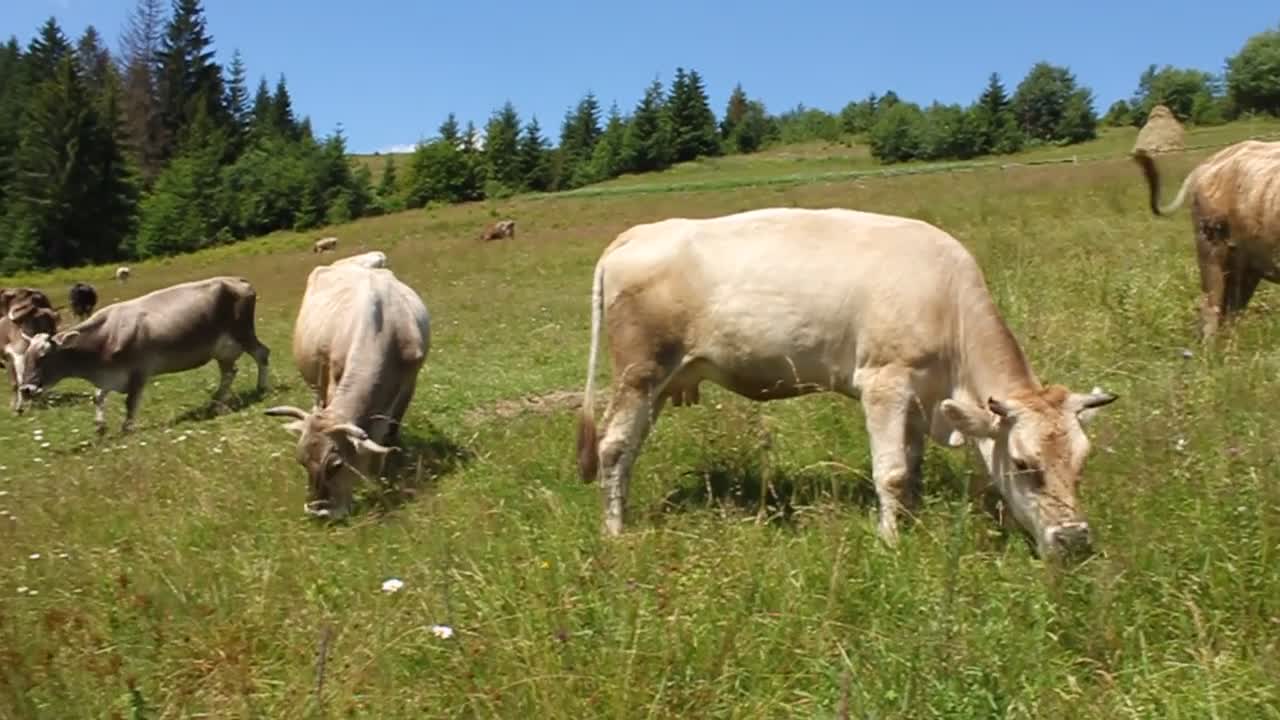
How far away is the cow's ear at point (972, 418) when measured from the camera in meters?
5.69

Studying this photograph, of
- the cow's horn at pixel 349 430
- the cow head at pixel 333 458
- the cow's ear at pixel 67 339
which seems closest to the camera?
the cow head at pixel 333 458

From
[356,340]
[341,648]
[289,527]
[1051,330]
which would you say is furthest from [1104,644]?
[356,340]

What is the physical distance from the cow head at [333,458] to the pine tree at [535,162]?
303 feet

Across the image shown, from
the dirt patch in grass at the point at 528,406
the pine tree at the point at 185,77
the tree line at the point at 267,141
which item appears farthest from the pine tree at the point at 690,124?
the dirt patch in grass at the point at 528,406

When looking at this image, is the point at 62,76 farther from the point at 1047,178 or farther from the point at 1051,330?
the point at 1051,330

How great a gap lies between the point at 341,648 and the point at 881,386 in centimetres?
330

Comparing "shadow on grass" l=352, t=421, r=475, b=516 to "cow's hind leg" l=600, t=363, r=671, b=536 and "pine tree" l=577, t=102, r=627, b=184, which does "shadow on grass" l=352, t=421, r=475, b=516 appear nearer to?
"cow's hind leg" l=600, t=363, r=671, b=536

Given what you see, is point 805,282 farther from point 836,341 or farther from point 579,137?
point 579,137

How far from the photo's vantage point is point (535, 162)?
101562 mm

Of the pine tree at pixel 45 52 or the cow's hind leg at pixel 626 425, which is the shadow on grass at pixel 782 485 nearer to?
the cow's hind leg at pixel 626 425

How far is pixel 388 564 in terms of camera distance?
17.6 feet

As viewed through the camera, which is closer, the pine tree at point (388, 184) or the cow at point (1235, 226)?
the cow at point (1235, 226)

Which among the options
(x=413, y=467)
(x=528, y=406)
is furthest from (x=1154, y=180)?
(x=413, y=467)

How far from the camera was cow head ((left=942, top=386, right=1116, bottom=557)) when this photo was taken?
16.5ft
